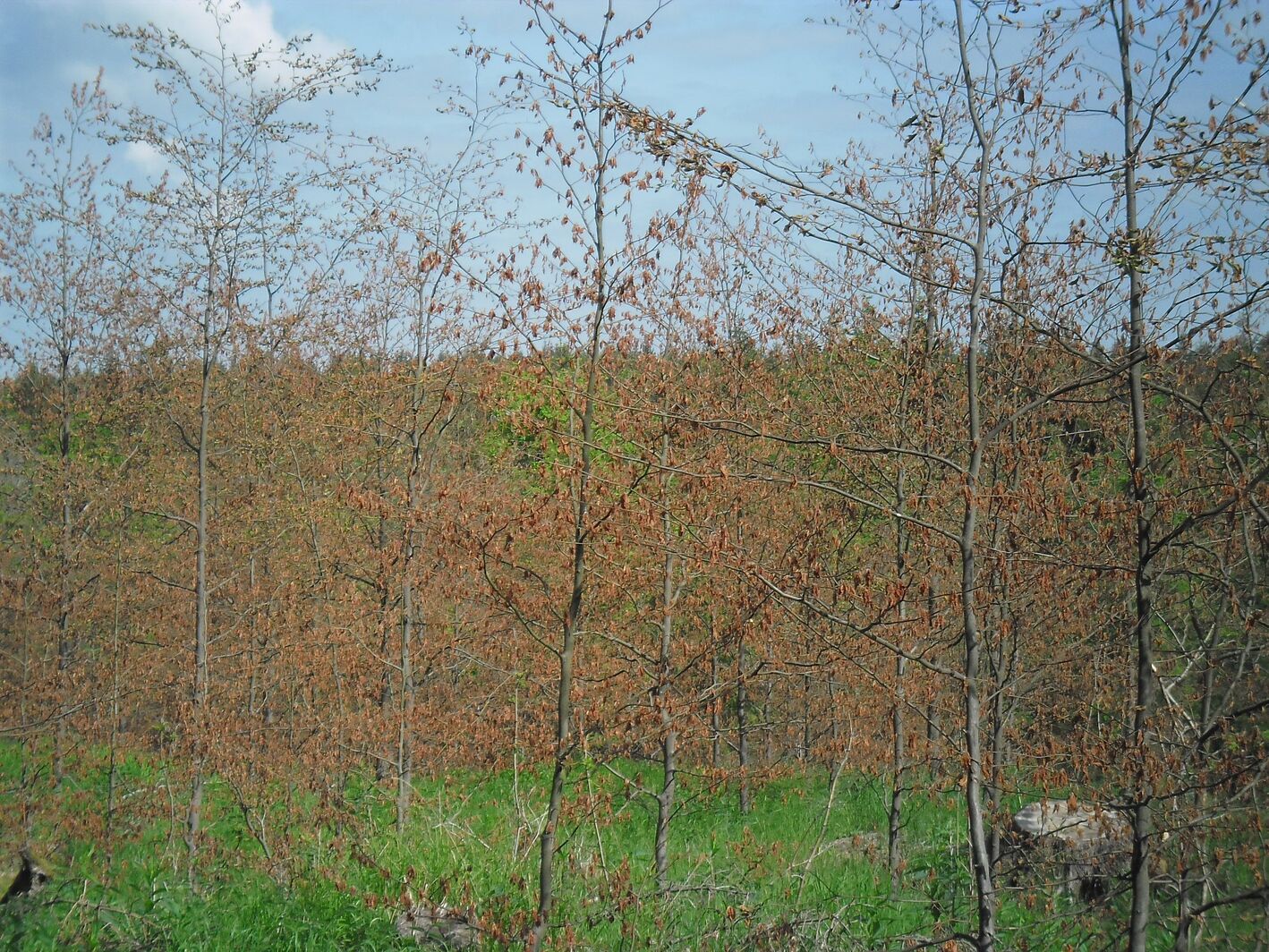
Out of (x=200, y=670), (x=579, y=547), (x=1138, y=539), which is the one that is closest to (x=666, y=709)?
(x=579, y=547)

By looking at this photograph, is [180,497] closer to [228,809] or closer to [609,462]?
[228,809]

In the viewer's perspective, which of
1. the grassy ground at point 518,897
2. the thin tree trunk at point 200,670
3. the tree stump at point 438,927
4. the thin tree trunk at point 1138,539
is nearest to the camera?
the thin tree trunk at point 1138,539

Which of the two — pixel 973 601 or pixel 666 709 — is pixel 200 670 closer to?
pixel 666 709

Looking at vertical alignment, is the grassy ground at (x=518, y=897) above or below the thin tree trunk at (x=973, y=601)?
below

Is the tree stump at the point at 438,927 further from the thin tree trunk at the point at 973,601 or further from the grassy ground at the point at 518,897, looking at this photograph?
the thin tree trunk at the point at 973,601

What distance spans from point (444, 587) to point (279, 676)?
549cm

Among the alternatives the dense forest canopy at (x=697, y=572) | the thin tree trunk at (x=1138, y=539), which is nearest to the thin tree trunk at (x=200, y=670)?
the dense forest canopy at (x=697, y=572)

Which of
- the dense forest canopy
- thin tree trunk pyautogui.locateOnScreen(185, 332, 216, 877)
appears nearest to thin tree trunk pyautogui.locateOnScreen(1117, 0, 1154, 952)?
the dense forest canopy

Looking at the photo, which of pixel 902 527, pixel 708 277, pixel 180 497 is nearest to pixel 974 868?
pixel 902 527

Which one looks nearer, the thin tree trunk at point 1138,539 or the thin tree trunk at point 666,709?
the thin tree trunk at point 1138,539

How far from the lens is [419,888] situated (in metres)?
5.89

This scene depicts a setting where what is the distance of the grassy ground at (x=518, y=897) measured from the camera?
519cm

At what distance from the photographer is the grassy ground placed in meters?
5.19

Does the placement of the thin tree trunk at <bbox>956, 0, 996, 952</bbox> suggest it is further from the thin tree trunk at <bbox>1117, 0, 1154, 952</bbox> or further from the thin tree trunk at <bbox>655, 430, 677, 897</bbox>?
the thin tree trunk at <bbox>655, 430, 677, 897</bbox>
